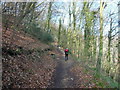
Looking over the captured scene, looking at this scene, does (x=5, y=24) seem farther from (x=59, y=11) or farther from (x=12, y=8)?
(x=59, y=11)

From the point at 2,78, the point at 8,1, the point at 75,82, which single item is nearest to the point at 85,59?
the point at 75,82

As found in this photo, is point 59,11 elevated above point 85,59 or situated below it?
above

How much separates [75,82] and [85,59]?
1173 centimetres

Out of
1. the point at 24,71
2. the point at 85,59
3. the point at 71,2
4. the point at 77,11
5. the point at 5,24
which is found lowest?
the point at 85,59

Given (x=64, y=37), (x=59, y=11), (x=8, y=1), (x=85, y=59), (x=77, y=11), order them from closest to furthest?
(x=8, y=1)
(x=85, y=59)
(x=77, y=11)
(x=59, y=11)
(x=64, y=37)

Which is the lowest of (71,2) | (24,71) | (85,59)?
(85,59)

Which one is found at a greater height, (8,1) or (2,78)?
(8,1)

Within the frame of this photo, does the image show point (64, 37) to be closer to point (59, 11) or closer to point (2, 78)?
point (59, 11)

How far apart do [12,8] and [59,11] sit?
68.5 feet

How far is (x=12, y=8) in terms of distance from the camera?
34.4 ft

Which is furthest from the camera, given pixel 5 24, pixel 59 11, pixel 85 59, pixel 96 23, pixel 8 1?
pixel 59 11

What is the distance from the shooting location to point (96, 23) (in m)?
20.3

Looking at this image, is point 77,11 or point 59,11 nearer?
point 77,11

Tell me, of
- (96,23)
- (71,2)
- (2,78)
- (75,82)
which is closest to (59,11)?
→ (71,2)
